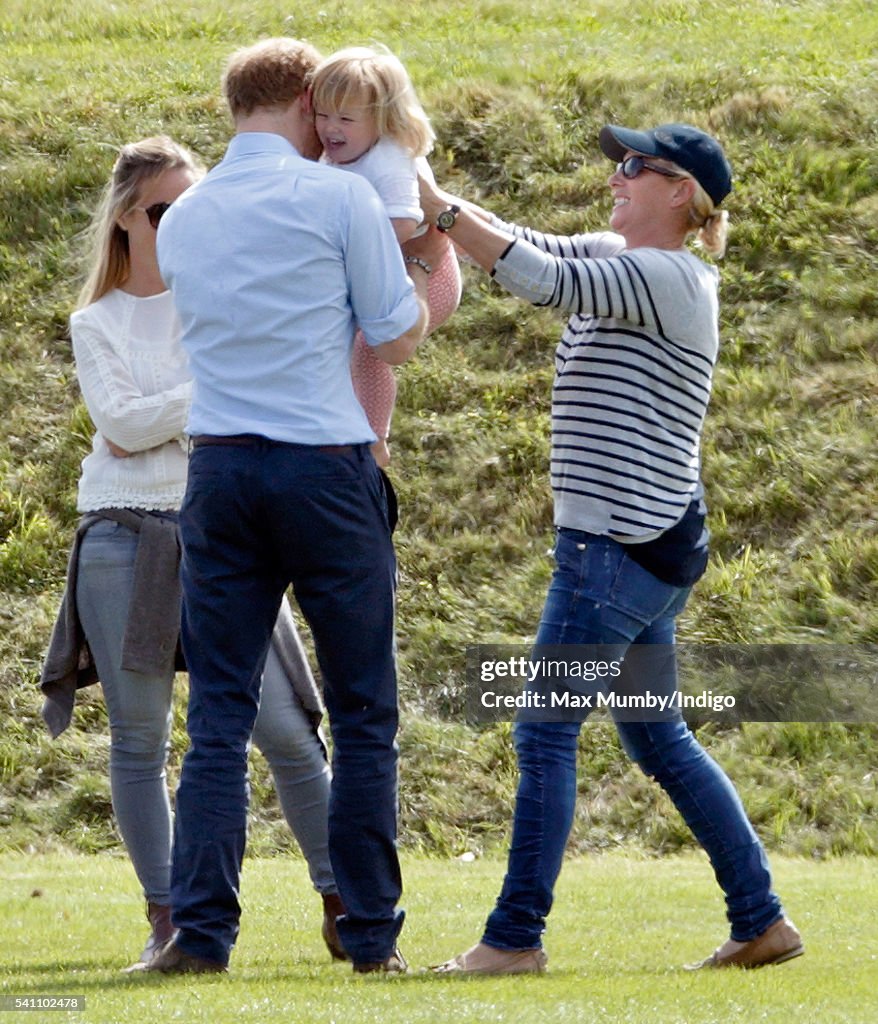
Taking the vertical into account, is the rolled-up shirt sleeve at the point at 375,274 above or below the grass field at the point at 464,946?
above

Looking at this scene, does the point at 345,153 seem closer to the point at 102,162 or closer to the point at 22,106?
the point at 102,162

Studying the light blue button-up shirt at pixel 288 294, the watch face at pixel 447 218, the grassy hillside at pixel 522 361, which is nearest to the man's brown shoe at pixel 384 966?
the light blue button-up shirt at pixel 288 294

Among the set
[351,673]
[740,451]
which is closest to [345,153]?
[351,673]

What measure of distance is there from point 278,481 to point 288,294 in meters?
0.41

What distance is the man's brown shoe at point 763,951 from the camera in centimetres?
415

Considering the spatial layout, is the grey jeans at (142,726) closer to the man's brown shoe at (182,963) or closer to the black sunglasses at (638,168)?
the man's brown shoe at (182,963)

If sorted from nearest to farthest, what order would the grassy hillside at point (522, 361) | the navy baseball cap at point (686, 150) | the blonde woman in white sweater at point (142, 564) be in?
the navy baseball cap at point (686, 150), the blonde woman in white sweater at point (142, 564), the grassy hillside at point (522, 361)

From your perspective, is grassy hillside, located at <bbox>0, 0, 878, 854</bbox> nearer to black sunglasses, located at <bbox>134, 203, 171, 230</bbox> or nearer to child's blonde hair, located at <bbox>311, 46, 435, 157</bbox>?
black sunglasses, located at <bbox>134, 203, 171, 230</bbox>

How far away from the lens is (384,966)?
12.8 ft

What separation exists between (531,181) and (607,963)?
761 cm

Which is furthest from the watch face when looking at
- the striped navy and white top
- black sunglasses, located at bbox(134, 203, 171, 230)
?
black sunglasses, located at bbox(134, 203, 171, 230)

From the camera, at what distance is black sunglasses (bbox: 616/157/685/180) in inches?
164

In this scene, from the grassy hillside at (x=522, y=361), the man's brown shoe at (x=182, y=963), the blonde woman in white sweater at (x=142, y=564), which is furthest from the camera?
the grassy hillside at (x=522, y=361)

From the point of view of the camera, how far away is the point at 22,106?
11992mm
